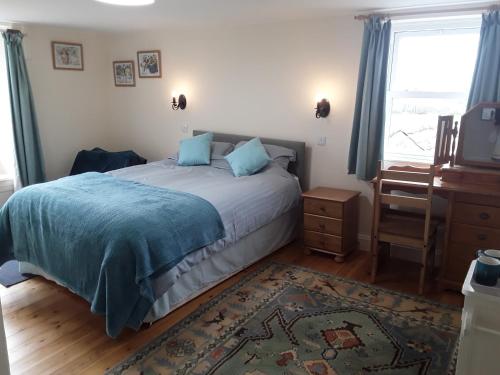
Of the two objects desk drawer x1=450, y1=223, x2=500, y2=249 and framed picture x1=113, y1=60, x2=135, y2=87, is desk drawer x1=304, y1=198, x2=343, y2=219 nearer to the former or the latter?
desk drawer x1=450, y1=223, x2=500, y2=249

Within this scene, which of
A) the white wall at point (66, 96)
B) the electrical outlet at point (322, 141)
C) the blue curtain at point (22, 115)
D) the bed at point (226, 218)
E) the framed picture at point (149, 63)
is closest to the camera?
the bed at point (226, 218)

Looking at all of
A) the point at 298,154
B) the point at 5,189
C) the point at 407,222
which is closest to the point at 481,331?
the point at 407,222

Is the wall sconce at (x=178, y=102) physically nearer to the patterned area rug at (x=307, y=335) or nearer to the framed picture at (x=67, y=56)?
the framed picture at (x=67, y=56)

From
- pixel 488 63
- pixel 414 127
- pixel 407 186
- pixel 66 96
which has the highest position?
pixel 488 63

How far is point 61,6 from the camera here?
11.4 feet

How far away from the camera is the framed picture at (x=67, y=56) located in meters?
4.93

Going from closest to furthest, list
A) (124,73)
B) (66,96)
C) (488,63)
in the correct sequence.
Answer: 1. (488,63)
2. (66,96)
3. (124,73)

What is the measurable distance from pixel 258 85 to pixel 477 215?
8.23ft

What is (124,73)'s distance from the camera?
5.42 metres

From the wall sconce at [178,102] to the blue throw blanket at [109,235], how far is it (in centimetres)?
186

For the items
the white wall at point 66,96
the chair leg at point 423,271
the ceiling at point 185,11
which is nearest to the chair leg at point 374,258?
the chair leg at point 423,271

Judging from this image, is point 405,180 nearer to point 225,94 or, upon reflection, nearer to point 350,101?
point 350,101

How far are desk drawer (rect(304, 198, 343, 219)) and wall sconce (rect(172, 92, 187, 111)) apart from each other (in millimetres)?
2170

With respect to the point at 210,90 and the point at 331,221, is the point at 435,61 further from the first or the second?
the point at 210,90
